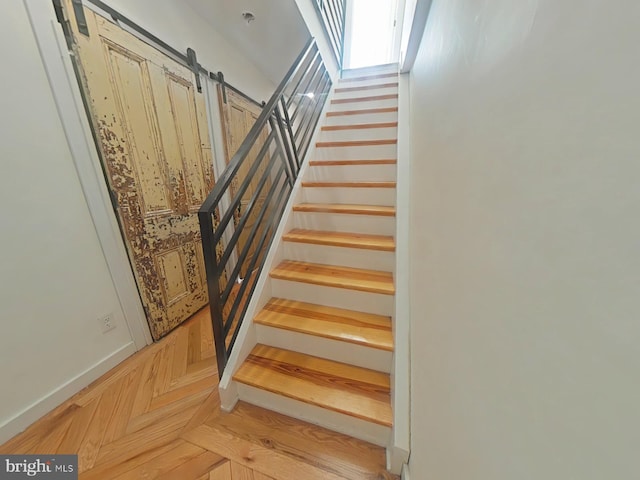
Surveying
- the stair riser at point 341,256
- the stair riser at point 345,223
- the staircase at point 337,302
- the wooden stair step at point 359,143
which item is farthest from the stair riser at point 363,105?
the stair riser at point 341,256

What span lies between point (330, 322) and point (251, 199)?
844 millimetres

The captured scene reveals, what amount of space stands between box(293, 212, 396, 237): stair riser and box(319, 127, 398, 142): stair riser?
0.86 meters

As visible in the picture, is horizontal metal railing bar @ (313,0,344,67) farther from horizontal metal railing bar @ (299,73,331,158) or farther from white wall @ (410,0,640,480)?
white wall @ (410,0,640,480)

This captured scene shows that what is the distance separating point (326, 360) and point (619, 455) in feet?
3.82

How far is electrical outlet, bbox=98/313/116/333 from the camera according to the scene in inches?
54.7

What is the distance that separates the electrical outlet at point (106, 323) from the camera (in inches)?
54.7

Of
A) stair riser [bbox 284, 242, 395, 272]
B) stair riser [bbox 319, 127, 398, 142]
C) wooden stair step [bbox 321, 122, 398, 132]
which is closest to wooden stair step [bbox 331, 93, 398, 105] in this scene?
wooden stair step [bbox 321, 122, 398, 132]

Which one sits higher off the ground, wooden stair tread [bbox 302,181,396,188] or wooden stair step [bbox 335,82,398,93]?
wooden stair step [bbox 335,82,398,93]

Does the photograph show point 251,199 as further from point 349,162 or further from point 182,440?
point 182,440

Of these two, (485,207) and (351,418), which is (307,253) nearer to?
(351,418)

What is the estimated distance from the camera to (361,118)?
2.22m

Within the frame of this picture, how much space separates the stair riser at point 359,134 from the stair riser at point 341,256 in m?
1.12

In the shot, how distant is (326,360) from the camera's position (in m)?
1.23

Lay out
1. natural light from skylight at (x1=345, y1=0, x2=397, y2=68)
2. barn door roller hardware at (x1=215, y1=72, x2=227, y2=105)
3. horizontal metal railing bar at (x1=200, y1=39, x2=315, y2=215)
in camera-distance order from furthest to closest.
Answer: natural light from skylight at (x1=345, y1=0, x2=397, y2=68)
barn door roller hardware at (x1=215, y1=72, x2=227, y2=105)
horizontal metal railing bar at (x1=200, y1=39, x2=315, y2=215)
